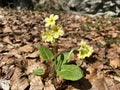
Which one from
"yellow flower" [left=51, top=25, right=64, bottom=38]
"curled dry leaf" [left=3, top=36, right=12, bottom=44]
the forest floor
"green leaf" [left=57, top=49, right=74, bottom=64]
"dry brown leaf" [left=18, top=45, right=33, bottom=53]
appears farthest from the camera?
"curled dry leaf" [left=3, top=36, right=12, bottom=44]

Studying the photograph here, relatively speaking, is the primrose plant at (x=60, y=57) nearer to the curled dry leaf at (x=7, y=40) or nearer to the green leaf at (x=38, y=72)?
the green leaf at (x=38, y=72)

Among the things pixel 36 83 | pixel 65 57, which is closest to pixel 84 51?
pixel 65 57

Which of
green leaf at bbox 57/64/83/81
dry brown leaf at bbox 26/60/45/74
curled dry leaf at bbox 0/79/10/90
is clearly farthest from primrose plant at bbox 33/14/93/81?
curled dry leaf at bbox 0/79/10/90

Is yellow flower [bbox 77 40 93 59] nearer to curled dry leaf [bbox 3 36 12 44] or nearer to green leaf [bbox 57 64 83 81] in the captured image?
green leaf [bbox 57 64 83 81]

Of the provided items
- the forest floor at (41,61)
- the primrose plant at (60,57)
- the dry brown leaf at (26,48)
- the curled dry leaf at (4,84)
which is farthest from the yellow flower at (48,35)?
the dry brown leaf at (26,48)

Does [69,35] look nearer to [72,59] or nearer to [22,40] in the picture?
[22,40]

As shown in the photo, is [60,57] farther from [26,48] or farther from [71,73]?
[26,48]
